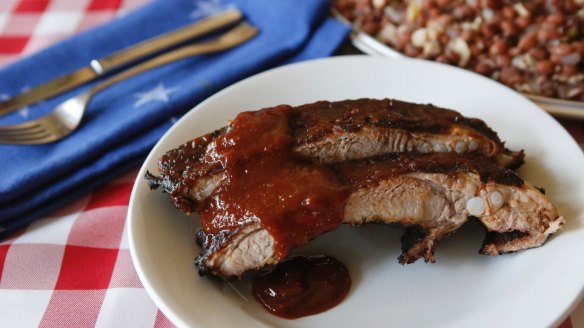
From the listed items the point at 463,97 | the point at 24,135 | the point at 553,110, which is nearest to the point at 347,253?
the point at 463,97

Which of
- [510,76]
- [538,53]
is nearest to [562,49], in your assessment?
[538,53]

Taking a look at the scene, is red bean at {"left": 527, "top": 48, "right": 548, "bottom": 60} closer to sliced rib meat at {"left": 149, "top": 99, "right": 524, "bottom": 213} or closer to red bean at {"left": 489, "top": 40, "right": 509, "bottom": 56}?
red bean at {"left": 489, "top": 40, "right": 509, "bottom": 56}

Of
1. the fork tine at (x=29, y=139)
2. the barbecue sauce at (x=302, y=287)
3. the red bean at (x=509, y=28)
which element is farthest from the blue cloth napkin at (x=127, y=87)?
the barbecue sauce at (x=302, y=287)

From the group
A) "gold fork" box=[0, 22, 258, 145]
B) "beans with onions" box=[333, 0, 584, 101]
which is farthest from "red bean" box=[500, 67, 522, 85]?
"gold fork" box=[0, 22, 258, 145]

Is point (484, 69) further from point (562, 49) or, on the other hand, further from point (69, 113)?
point (69, 113)

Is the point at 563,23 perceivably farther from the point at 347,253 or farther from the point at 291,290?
the point at 291,290

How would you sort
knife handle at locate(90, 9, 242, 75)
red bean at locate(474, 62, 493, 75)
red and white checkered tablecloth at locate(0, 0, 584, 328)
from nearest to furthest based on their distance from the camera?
red and white checkered tablecloth at locate(0, 0, 584, 328), red bean at locate(474, 62, 493, 75), knife handle at locate(90, 9, 242, 75)

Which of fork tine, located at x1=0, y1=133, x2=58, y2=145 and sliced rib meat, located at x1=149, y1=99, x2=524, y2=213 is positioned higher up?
sliced rib meat, located at x1=149, y1=99, x2=524, y2=213
